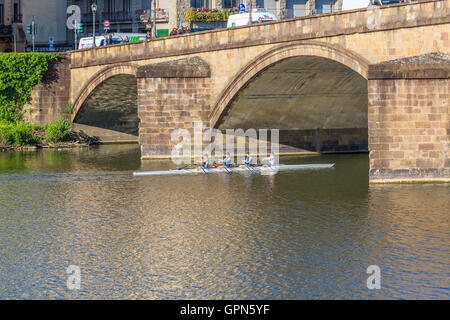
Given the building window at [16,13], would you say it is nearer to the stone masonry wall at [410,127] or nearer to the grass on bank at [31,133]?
the grass on bank at [31,133]

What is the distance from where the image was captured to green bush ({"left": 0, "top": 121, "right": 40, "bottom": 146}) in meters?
50.5

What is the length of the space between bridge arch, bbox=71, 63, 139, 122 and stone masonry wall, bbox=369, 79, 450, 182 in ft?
65.1

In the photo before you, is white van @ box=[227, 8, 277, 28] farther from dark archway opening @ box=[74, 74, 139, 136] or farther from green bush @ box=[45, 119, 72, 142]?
green bush @ box=[45, 119, 72, 142]

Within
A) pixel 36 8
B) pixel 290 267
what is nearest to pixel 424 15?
pixel 290 267

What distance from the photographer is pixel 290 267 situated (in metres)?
18.7

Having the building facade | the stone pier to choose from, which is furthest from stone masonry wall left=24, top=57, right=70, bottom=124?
the stone pier

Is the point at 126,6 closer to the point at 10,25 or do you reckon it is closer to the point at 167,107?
the point at 10,25

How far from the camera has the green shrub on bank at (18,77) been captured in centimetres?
5366

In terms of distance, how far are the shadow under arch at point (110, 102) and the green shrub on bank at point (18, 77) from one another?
130 inches

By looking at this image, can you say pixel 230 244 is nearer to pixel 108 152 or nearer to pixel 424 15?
pixel 424 15

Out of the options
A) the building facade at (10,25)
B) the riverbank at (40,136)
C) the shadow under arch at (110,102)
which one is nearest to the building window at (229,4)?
the shadow under arch at (110,102)

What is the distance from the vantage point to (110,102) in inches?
2128
